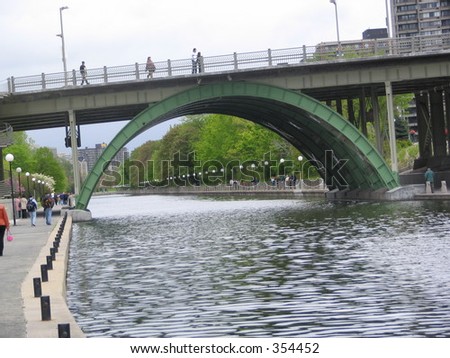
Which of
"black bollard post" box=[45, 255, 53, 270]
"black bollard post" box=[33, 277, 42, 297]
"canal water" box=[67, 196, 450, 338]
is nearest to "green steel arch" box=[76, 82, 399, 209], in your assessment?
"canal water" box=[67, 196, 450, 338]

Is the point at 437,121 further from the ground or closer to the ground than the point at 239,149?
closer to the ground

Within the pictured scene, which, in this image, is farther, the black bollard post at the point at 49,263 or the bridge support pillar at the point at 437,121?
the bridge support pillar at the point at 437,121

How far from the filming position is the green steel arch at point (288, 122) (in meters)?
56.7

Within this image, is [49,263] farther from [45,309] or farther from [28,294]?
[45,309]

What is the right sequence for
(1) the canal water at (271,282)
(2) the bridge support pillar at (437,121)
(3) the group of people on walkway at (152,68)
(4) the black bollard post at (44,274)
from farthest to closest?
1. (2) the bridge support pillar at (437,121)
2. (3) the group of people on walkway at (152,68)
3. (4) the black bollard post at (44,274)
4. (1) the canal water at (271,282)

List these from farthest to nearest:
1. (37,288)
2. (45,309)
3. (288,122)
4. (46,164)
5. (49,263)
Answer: (46,164)
(288,122)
(49,263)
(37,288)
(45,309)

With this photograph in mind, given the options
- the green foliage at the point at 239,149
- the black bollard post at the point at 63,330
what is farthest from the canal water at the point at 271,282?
the green foliage at the point at 239,149

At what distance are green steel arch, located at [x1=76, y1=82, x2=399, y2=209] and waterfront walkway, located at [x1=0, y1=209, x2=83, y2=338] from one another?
23964mm

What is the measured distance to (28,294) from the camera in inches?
730

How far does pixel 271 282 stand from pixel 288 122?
48.3 meters

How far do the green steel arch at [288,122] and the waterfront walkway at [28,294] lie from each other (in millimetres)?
23964

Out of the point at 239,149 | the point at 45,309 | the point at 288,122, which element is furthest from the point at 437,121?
the point at 45,309
